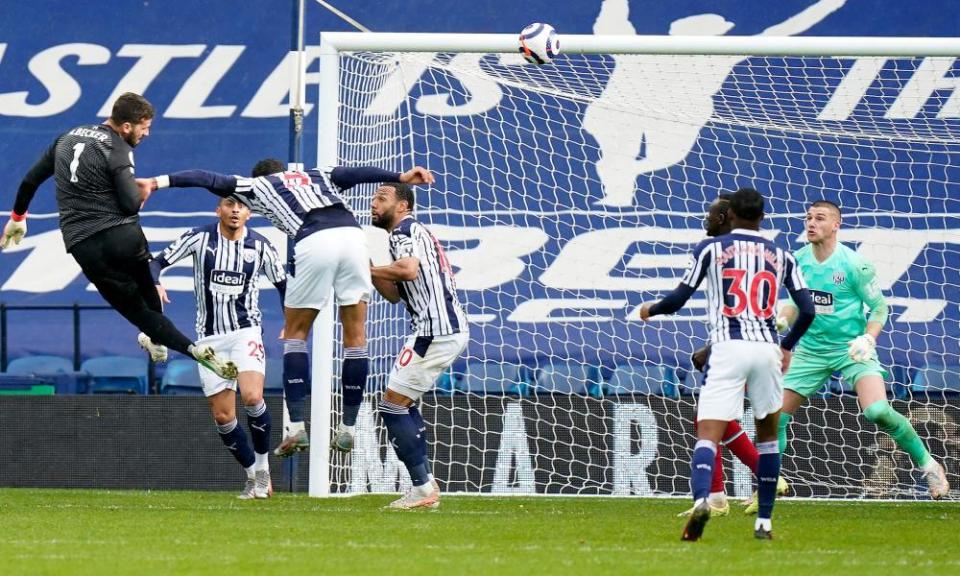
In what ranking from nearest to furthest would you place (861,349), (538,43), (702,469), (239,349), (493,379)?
(702,469), (861,349), (538,43), (239,349), (493,379)

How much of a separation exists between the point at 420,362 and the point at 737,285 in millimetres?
2486

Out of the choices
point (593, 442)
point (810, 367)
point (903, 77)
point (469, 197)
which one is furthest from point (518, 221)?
point (810, 367)

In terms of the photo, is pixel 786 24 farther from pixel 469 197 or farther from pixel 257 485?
pixel 257 485

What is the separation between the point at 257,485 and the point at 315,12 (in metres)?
6.18

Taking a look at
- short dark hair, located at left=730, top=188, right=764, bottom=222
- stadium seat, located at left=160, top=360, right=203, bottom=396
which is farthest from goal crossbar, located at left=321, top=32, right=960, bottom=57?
stadium seat, located at left=160, top=360, right=203, bottom=396

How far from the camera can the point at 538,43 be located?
9.24 m

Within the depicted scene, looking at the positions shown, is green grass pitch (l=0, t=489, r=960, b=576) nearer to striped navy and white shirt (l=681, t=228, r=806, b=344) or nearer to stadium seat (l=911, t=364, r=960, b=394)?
striped navy and white shirt (l=681, t=228, r=806, b=344)

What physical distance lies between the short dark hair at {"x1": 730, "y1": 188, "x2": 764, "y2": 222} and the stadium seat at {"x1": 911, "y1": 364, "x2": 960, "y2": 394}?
197 inches

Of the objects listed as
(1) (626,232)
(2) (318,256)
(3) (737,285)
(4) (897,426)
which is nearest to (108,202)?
(2) (318,256)

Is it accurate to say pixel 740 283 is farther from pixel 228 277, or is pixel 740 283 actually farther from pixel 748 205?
pixel 228 277

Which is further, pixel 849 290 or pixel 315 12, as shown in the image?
pixel 315 12

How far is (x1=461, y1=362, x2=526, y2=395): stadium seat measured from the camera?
11.8 meters

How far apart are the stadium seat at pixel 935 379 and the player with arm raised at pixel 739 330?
4899 millimetres

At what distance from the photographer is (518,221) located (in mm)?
13258
